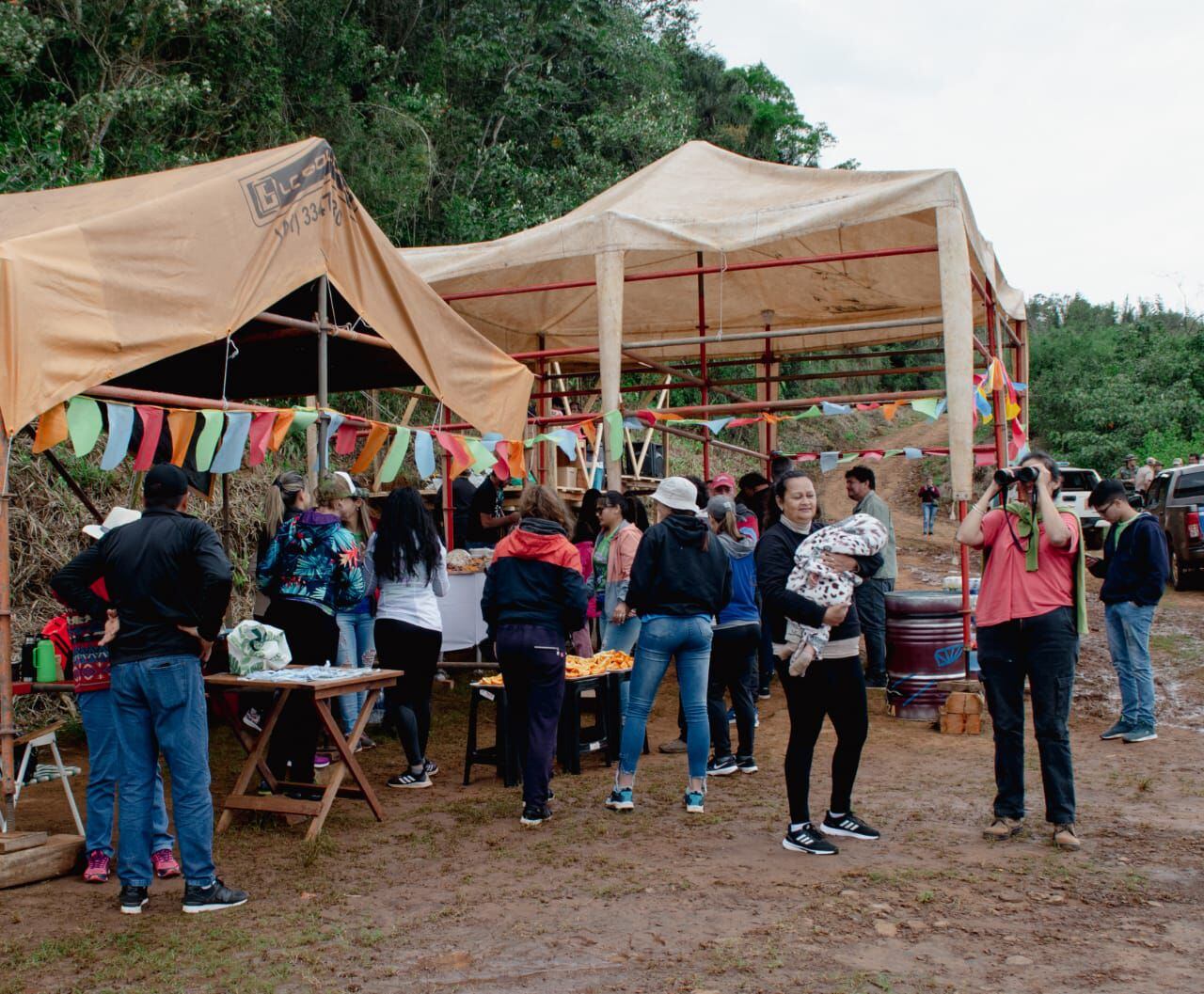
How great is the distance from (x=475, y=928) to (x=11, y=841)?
2.22 meters

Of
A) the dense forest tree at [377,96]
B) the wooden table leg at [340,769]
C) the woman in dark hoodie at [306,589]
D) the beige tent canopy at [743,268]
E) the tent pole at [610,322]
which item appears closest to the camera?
the wooden table leg at [340,769]

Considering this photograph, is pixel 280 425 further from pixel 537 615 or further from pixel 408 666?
pixel 537 615

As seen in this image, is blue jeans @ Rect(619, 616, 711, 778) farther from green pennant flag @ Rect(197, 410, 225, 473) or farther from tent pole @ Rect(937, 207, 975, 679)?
tent pole @ Rect(937, 207, 975, 679)

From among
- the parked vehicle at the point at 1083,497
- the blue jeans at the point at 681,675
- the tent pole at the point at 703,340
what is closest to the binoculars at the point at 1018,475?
the blue jeans at the point at 681,675

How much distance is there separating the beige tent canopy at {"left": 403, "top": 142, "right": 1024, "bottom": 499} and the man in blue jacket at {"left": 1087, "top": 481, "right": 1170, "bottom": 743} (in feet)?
3.47

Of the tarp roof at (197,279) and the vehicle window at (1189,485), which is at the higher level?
the tarp roof at (197,279)

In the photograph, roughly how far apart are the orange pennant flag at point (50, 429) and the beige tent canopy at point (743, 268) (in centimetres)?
456

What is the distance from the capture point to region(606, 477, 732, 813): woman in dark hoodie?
589cm

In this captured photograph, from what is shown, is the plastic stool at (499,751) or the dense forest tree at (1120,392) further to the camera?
the dense forest tree at (1120,392)

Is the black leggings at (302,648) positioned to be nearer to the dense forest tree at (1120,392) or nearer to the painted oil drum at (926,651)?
the painted oil drum at (926,651)

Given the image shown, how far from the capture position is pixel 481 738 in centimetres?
831

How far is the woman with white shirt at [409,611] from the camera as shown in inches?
261

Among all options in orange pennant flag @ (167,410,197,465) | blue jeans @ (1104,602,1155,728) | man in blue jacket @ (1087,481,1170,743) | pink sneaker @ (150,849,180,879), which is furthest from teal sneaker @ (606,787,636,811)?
blue jeans @ (1104,602,1155,728)

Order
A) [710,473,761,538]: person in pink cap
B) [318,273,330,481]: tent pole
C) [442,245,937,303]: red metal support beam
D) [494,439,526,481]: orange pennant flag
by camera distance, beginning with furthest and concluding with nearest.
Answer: [442,245,937,303]: red metal support beam → [494,439,526,481]: orange pennant flag → [710,473,761,538]: person in pink cap → [318,273,330,481]: tent pole
